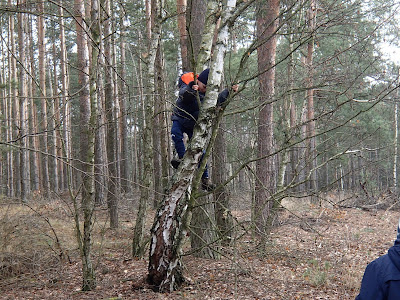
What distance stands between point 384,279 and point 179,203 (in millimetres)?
3279

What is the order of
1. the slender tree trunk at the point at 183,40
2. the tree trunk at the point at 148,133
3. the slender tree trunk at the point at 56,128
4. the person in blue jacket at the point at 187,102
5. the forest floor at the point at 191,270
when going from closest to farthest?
the slender tree trunk at the point at 56,128 < the person in blue jacket at the point at 187,102 < the forest floor at the point at 191,270 < the tree trunk at the point at 148,133 < the slender tree trunk at the point at 183,40

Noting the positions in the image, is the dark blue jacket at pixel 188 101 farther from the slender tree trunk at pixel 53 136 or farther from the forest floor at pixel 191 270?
the forest floor at pixel 191 270

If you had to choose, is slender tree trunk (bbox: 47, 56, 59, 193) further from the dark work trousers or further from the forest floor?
the dark work trousers

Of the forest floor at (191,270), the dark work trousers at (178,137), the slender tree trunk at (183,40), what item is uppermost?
the slender tree trunk at (183,40)

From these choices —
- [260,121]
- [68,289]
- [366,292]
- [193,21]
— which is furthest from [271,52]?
[366,292]

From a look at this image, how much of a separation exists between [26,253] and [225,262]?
3744 mm

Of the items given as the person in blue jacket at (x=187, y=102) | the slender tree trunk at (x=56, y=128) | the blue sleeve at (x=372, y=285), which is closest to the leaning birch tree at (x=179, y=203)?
the person in blue jacket at (x=187, y=102)

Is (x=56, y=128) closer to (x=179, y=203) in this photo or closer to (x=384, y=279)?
(x=179, y=203)

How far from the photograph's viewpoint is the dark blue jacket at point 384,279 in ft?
5.64

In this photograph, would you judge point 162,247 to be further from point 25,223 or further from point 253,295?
point 25,223

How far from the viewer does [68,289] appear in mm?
5852

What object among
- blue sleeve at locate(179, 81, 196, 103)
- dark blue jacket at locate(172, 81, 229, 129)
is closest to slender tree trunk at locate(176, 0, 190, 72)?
dark blue jacket at locate(172, 81, 229, 129)

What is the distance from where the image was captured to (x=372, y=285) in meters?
1.81

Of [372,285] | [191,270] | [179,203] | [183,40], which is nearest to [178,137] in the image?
[179,203]
